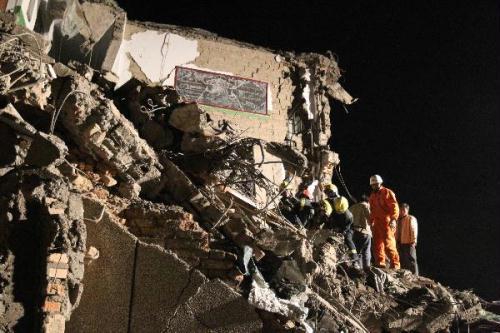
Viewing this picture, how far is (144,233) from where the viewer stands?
5855 millimetres

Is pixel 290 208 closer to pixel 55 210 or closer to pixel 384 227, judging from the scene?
pixel 384 227

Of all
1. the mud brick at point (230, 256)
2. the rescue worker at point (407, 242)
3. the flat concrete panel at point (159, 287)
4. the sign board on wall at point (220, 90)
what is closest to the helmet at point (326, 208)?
the rescue worker at point (407, 242)

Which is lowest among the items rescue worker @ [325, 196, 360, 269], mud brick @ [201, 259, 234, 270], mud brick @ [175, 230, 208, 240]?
mud brick @ [201, 259, 234, 270]

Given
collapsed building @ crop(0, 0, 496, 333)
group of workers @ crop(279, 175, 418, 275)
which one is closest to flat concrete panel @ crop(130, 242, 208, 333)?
collapsed building @ crop(0, 0, 496, 333)

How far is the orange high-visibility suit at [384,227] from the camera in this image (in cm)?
1109

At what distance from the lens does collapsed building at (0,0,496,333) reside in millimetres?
4836

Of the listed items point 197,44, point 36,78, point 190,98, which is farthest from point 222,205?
point 197,44

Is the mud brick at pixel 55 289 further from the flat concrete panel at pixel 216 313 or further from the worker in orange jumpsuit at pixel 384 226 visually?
the worker in orange jumpsuit at pixel 384 226

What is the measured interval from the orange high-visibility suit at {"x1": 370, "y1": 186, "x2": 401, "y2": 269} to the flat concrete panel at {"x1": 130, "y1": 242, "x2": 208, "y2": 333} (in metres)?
6.71

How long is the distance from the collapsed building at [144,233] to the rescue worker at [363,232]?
68 cm

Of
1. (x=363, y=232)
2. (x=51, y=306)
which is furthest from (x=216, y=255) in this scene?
(x=363, y=232)

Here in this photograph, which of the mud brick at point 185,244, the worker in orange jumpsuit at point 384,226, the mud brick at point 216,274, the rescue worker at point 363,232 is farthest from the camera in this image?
the worker in orange jumpsuit at point 384,226

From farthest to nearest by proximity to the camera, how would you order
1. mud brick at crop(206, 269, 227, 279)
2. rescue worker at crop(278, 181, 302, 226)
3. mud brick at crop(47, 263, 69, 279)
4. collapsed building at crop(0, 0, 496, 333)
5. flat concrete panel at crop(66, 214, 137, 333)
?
rescue worker at crop(278, 181, 302, 226) → mud brick at crop(206, 269, 227, 279) → flat concrete panel at crop(66, 214, 137, 333) → collapsed building at crop(0, 0, 496, 333) → mud brick at crop(47, 263, 69, 279)

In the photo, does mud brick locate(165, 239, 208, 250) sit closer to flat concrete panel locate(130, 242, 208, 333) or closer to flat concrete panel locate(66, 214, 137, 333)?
flat concrete panel locate(130, 242, 208, 333)
